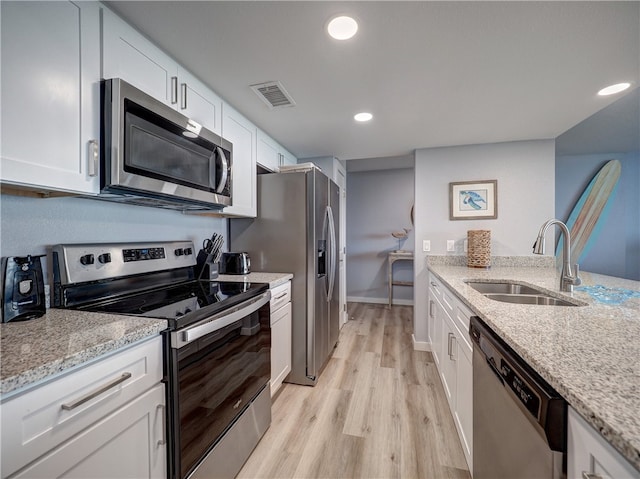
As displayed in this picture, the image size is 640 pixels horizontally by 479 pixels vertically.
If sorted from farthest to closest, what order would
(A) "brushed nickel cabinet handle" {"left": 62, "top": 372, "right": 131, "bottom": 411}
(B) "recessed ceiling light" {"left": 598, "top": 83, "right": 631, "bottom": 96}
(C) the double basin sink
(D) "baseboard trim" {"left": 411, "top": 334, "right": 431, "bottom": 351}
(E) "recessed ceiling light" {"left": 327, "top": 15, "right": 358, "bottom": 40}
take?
(D) "baseboard trim" {"left": 411, "top": 334, "right": 431, "bottom": 351} < (B) "recessed ceiling light" {"left": 598, "top": 83, "right": 631, "bottom": 96} < (C) the double basin sink < (E) "recessed ceiling light" {"left": 327, "top": 15, "right": 358, "bottom": 40} < (A) "brushed nickel cabinet handle" {"left": 62, "top": 372, "right": 131, "bottom": 411}

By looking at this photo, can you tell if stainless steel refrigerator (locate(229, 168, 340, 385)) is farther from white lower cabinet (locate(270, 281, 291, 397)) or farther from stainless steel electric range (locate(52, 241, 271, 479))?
stainless steel electric range (locate(52, 241, 271, 479))

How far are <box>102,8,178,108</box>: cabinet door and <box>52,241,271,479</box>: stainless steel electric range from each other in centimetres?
78

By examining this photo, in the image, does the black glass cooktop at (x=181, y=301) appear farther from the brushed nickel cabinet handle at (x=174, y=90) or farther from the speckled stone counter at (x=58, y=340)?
the brushed nickel cabinet handle at (x=174, y=90)

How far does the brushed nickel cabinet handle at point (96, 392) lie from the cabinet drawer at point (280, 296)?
1.05m

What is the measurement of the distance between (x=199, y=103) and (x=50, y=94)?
79 centimetres

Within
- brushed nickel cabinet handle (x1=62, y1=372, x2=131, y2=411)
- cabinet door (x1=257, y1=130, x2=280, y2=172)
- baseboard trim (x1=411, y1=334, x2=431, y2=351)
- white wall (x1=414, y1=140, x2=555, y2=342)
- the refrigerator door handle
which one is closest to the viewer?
brushed nickel cabinet handle (x1=62, y1=372, x2=131, y2=411)

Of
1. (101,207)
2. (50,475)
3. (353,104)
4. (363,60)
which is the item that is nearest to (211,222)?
(101,207)

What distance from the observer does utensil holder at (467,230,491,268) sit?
263 cm

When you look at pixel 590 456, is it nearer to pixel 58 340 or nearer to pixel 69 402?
pixel 69 402

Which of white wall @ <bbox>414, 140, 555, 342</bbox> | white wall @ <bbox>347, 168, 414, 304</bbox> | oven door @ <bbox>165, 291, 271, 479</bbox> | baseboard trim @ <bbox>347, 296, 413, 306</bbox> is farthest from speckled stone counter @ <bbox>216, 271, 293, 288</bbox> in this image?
baseboard trim @ <bbox>347, 296, 413, 306</bbox>

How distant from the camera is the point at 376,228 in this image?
4.93 metres


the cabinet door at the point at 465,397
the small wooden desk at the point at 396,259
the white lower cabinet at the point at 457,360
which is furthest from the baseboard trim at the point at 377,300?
the cabinet door at the point at 465,397

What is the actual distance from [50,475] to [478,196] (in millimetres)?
3327

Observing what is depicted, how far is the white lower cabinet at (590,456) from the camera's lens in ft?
1.51
